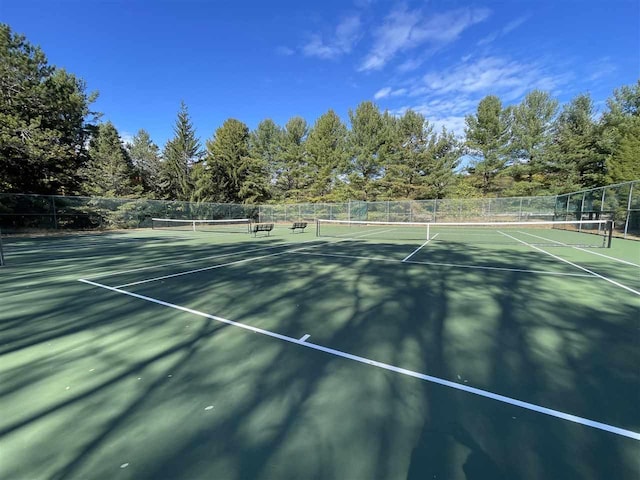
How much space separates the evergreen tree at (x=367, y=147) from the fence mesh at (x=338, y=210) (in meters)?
5.20

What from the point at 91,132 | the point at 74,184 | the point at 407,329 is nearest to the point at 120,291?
the point at 407,329

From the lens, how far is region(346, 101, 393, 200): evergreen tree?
111ft

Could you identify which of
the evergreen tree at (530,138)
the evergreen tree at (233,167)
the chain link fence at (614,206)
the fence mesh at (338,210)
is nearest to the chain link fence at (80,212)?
the fence mesh at (338,210)

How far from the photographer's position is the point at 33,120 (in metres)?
17.5

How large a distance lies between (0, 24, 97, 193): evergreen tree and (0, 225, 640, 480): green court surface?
58.3ft

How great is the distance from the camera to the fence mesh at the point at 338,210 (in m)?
15.7

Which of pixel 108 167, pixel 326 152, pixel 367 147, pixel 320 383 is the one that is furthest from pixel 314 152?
pixel 320 383

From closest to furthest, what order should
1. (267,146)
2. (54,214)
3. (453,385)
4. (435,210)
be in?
(453,385) → (54,214) → (435,210) → (267,146)

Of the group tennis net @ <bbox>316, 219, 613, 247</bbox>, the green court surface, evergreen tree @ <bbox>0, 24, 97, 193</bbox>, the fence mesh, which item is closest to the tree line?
evergreen tree @ <bbox>0, 24, 97, 193</bbox>

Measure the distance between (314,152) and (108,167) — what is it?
76.8ft

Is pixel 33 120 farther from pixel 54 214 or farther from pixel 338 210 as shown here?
pixel 338 210

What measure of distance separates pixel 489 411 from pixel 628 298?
15.1 feet

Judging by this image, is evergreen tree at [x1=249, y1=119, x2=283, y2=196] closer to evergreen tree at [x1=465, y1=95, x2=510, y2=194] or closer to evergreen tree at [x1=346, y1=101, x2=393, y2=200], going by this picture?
evergreen tree at [x1=346, y1=101, x2=393, y2=200]

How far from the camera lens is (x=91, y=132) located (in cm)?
2552
